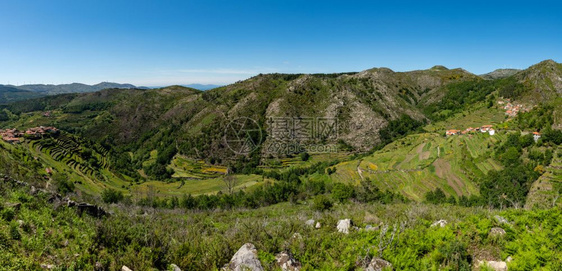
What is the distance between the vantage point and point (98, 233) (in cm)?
897

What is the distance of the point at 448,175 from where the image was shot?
2244 inches

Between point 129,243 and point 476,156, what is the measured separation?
76499mm

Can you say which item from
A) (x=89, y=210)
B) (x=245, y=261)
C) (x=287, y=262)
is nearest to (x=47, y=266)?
(x=245, y=261)

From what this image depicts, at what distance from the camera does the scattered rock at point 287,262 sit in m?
8.12

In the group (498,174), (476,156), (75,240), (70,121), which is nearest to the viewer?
(75,240)

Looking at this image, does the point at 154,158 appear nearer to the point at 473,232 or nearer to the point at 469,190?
the point at 469,190

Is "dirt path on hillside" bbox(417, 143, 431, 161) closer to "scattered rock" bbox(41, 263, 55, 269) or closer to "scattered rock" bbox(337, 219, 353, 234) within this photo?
"scattered rock" bbox(337, 219, 353, 234)

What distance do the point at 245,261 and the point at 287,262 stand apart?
142 centimetres

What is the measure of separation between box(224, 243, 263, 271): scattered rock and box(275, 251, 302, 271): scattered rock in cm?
75

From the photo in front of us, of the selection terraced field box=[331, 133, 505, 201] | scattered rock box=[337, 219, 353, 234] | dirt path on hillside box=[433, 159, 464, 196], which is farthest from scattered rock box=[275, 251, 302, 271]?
dirt path on hillside box=[433, 159, 464, 196]

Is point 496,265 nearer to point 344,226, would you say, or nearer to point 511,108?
point 344,226

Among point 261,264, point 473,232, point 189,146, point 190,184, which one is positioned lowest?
point 190,184

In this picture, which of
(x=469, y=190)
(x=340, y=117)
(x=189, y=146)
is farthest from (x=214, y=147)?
(x=469, y=190)

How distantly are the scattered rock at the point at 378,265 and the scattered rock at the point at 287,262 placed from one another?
2276mm
